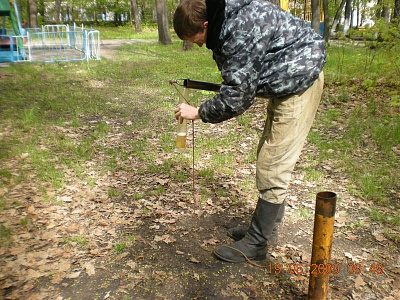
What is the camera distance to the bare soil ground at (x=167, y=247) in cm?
274

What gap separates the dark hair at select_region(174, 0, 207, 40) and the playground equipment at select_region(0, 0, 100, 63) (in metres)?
10.7

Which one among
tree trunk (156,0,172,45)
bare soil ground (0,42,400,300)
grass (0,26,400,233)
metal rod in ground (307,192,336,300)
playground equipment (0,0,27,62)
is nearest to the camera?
metal rod in ground (307,192,336,300)

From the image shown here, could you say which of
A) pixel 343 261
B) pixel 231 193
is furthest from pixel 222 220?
pixel 343 261

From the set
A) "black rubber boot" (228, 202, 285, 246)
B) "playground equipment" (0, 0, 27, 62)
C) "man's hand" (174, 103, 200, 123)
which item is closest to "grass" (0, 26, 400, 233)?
"black rubber boot" (228, 202, 285, 246)

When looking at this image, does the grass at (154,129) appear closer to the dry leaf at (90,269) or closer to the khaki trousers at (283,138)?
the dry leaf at (90,269)

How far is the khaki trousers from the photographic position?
262 cm

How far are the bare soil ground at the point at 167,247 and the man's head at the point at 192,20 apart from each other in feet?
5.93

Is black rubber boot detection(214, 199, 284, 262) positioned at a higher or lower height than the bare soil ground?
higher

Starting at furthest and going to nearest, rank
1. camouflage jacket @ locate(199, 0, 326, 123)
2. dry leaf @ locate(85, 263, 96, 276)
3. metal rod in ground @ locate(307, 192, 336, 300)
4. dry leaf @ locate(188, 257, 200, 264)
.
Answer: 1. dry leaf @ locate(188, 257, 200, 264)
2. dry leaf @ locate(85, 263, 96, 276)
3. camouflage jacket @ locate(199, 0, 326, 123)
4. metal rod in ground @ locate(307, 192, 336, 300)

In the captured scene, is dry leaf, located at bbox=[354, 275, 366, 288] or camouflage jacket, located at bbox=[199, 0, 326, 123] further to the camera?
dry leaf, located at bbox=[354, 275, 366, 288]

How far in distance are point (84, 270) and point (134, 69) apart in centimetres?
932
